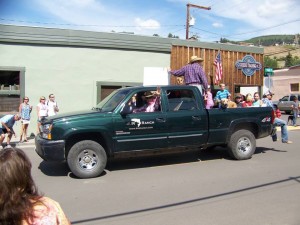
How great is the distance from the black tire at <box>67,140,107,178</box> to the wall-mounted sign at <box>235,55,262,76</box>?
486 inches

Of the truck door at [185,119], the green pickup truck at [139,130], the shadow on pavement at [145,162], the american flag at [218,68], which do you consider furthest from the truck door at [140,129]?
the american flag at [218,68]

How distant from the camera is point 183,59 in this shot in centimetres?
1639

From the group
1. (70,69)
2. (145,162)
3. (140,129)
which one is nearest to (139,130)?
(140,129)

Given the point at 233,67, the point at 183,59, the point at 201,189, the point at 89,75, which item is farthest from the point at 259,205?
the point at 233,67

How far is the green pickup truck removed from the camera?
7.08m

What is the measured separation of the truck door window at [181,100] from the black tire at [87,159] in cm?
186

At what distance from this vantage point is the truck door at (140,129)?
24.3ft

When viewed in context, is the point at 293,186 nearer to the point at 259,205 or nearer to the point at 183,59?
the point at 259,205

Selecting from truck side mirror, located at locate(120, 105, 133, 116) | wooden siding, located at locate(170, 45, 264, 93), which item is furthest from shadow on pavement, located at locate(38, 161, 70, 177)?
wooden siding, located at locate(170, 45, 264, 93)

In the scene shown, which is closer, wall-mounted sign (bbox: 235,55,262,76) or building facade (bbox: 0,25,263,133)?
building facade (bbox: 0,25,263,133)

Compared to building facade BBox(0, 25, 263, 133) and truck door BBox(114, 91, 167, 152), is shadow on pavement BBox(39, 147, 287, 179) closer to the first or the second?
truck door BBox(114, 91, 167, 152)

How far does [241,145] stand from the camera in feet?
29.1

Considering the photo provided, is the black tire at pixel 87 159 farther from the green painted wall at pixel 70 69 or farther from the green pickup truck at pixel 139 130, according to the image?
the green painted wall at pixel 70 69

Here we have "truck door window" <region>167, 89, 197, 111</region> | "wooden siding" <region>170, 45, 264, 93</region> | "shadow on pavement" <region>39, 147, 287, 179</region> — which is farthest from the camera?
"wooden siding" <region>170, 45, 264, 93</region>
